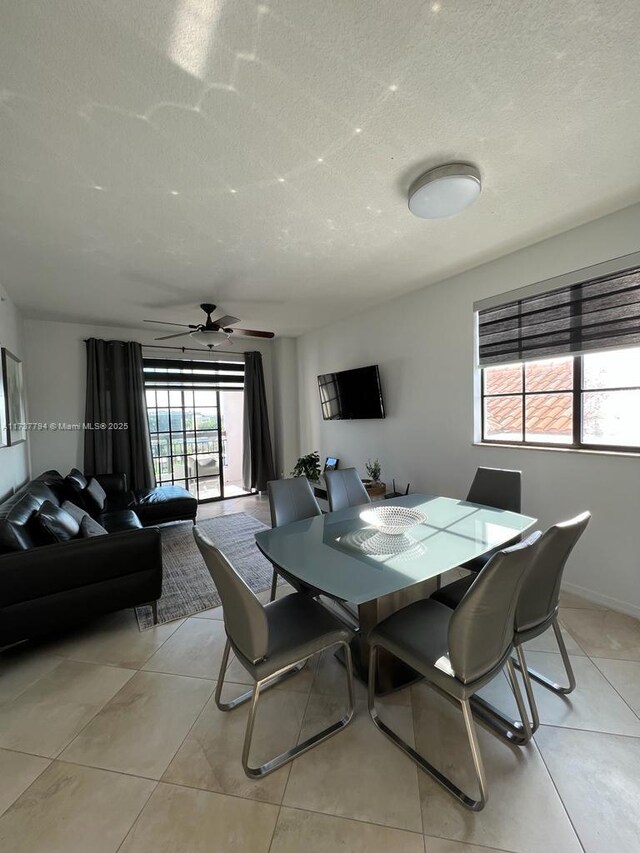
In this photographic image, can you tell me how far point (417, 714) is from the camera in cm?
168

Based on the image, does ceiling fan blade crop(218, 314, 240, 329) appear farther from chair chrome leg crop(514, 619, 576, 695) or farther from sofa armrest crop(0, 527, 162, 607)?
chair chrome leg crop(514, 619, 576, 695)

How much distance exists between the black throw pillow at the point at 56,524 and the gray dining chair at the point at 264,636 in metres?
1.38

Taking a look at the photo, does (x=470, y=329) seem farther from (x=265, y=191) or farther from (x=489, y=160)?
(x=265, y=191)

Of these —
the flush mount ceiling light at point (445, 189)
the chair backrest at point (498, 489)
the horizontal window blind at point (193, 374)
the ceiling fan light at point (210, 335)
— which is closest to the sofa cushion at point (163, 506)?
the horizontal window blind at point (193, 374)

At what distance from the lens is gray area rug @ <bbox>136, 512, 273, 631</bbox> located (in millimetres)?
2668

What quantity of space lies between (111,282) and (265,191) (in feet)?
6.84

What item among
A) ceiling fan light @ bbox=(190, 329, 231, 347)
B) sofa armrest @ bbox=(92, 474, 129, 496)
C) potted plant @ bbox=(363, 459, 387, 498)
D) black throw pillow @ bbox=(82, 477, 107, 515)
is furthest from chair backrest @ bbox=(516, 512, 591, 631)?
sofa armrest @ bbox=(92, 474, 129, 496)

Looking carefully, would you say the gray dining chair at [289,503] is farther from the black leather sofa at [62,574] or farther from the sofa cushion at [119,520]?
the sofa cushion at [119,520]

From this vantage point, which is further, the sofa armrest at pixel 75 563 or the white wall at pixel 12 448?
the white wall at pixel 12 448

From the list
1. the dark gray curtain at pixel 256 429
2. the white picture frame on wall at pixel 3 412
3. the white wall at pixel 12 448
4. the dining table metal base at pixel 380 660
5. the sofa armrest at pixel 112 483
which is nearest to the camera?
A: the dining table metal base at pixel 380 660

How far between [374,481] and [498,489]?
5.65ft

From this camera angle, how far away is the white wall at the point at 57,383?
4441 mm

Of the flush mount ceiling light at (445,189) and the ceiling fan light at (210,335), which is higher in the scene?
the flush mount ceiling light at (445,189)

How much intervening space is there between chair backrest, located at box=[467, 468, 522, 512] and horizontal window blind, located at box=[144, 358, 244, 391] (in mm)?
4335
